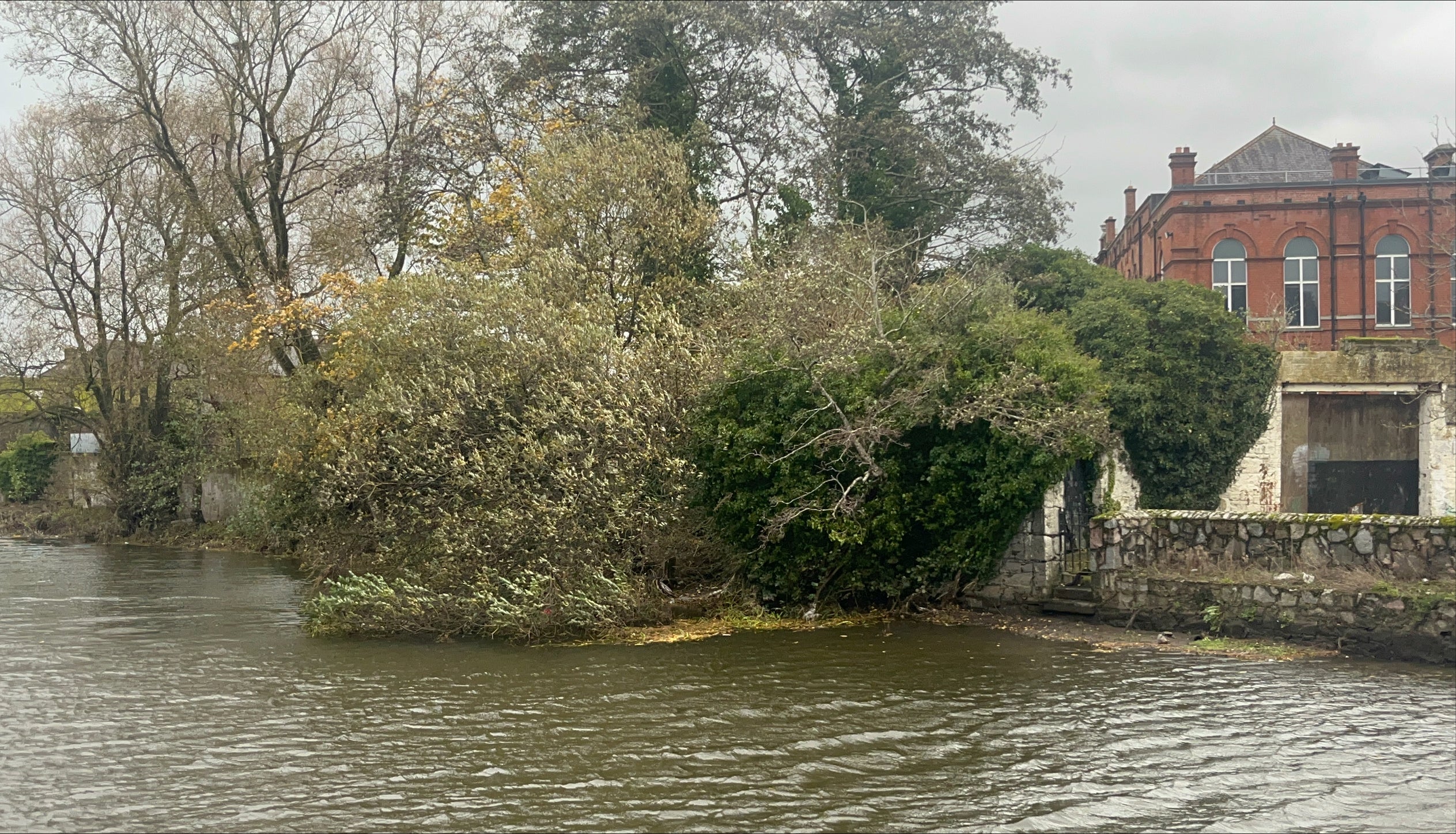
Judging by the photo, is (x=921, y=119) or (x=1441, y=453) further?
(x=921, y=119)

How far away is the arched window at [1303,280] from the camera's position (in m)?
34.7

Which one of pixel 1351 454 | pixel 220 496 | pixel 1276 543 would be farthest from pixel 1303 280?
pixel 220 496

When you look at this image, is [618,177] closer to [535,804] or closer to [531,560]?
[531,560]

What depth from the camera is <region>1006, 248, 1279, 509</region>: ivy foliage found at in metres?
18.5

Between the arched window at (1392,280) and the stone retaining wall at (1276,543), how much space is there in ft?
83.2

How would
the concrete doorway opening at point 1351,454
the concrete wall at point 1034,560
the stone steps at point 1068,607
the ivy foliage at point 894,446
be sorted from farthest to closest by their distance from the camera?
1. the concrete doorway opening at point 1351,454
2. the concrete wall at point 1034,560
3. the stone steps at point 1068,607
4. the ivy foliage at point 894,446

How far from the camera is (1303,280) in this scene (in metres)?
34.8

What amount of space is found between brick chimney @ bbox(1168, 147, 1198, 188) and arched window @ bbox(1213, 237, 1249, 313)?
2434 mm

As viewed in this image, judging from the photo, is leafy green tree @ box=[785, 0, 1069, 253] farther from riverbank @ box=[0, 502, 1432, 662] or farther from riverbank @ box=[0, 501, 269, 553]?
riverbank @ box=[0, 501, 269, 553]

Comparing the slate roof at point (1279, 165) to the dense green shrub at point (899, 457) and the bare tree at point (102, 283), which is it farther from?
the bare tree at point (102, 283)

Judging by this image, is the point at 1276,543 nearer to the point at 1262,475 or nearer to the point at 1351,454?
the point at 1262,475

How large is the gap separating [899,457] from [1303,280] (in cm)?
2610

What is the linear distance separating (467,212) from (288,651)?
470 inches

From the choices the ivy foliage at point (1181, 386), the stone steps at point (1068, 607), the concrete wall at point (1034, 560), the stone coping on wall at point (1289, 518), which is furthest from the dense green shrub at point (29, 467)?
the stone coping on wall at point (1289, 518)
